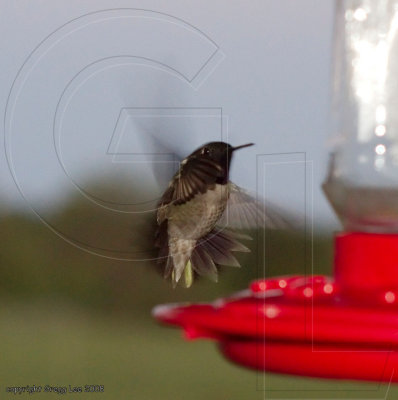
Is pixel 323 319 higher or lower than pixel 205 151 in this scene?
lower

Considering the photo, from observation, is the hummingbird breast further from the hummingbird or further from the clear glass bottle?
the clear glass bottle

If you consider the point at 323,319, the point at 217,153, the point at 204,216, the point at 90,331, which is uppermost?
the point at 217,153

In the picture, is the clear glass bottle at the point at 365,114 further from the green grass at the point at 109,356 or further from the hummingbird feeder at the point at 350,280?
the green grass at the point at 109,356

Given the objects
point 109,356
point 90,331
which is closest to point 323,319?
point 109,356

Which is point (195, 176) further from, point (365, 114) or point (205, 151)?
point (365, 114)

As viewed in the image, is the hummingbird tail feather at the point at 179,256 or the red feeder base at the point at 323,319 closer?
the red feeder base at the point at 323,319

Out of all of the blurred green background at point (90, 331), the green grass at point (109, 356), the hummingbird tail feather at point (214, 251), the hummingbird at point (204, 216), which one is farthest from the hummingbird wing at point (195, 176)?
the green grass at point (109, 356)

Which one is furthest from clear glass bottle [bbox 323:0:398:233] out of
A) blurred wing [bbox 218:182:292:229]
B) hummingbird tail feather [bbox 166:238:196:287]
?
hummingbird tail feather [bbox 166:238:196:287]
